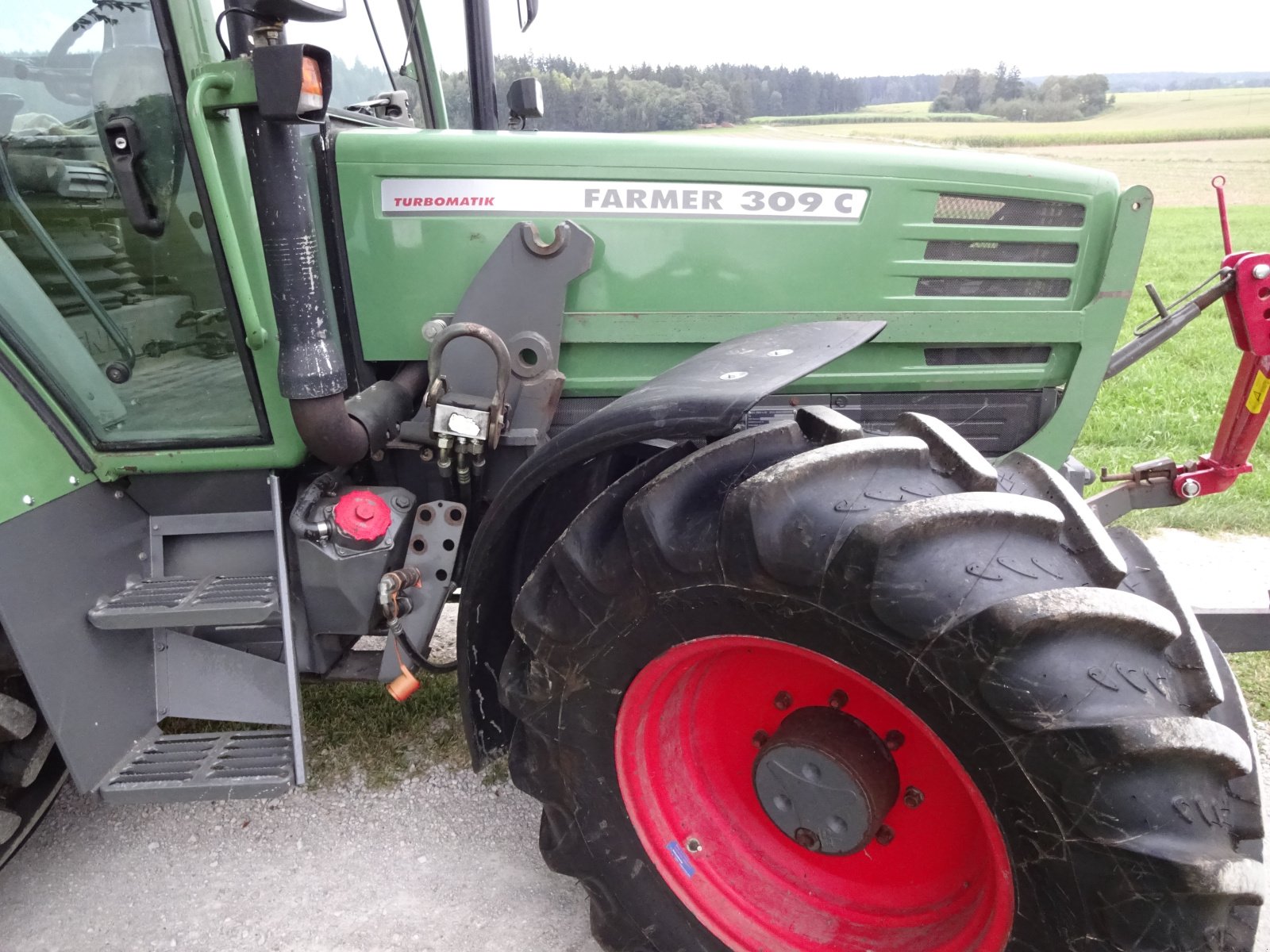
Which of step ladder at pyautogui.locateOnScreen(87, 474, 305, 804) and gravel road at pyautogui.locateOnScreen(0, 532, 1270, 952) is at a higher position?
step ladder at pyautogui.locateOnScreen(87, 474, 305, 804)

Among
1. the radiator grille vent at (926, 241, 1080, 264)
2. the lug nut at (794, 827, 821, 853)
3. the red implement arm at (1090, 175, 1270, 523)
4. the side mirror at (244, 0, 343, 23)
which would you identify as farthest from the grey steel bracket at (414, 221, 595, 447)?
the red implement arm at (1090, 175, 1270, 523)

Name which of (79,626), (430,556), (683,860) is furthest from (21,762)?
(683,860)

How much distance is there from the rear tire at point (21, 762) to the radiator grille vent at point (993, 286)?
2252mm

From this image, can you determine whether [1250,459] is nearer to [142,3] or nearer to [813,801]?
[813,801]

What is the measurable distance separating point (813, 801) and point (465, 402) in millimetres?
1099

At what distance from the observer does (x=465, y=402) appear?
1.99 metres

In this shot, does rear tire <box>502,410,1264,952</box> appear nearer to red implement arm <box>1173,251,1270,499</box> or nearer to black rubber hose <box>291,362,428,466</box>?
black rubber hose <box>291,362,428,466</box>

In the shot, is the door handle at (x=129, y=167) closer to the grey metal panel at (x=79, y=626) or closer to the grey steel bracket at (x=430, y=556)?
the grey metal panel at (x=79, y=626)

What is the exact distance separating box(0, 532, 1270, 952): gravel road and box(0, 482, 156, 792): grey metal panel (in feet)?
Answer: 1.49

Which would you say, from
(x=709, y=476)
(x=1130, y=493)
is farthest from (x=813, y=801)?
(x=1130, y=493)

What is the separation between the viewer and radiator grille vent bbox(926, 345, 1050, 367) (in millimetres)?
2223

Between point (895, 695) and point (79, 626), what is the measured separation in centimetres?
172

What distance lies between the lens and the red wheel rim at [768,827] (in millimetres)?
1602

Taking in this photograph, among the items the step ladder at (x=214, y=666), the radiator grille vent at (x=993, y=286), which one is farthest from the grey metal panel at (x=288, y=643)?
the radiator grille vent at (x=993, y=286)
